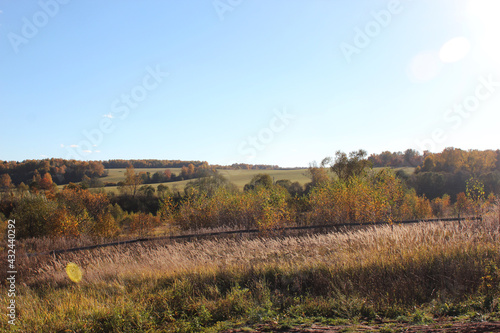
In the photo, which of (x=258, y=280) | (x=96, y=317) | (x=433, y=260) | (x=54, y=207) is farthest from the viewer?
(x=54, y=207)

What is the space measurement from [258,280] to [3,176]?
9800cm

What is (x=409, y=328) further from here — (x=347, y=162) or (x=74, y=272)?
(x=347, y=162)

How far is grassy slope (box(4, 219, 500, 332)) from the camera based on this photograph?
4828 millimetres

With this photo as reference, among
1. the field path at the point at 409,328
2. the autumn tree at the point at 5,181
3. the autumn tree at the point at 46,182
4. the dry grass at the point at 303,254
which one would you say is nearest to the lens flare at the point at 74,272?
the dry grass at the point at 303,254

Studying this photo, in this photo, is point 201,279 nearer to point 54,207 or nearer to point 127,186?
point 54,207

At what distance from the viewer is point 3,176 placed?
80.6 metres

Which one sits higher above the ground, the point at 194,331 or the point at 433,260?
the point at 433,260

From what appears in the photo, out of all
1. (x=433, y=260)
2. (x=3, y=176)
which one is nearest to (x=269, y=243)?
(x=433, y=260)

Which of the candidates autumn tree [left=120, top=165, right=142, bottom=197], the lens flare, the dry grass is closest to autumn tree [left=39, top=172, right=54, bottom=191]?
autumn tree [left=120, top=165, right=142, bottom=197]

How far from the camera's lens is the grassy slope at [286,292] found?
4828 millimetres

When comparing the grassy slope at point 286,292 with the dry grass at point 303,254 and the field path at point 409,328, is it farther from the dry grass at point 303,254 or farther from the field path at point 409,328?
the field path at point 409,328

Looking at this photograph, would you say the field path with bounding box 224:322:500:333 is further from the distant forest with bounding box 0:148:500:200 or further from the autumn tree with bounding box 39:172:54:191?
the autumn tree with bounding box 39:172:54:191

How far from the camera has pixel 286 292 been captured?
605 centimetres

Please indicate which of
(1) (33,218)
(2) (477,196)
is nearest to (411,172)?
(2) (477,196)
